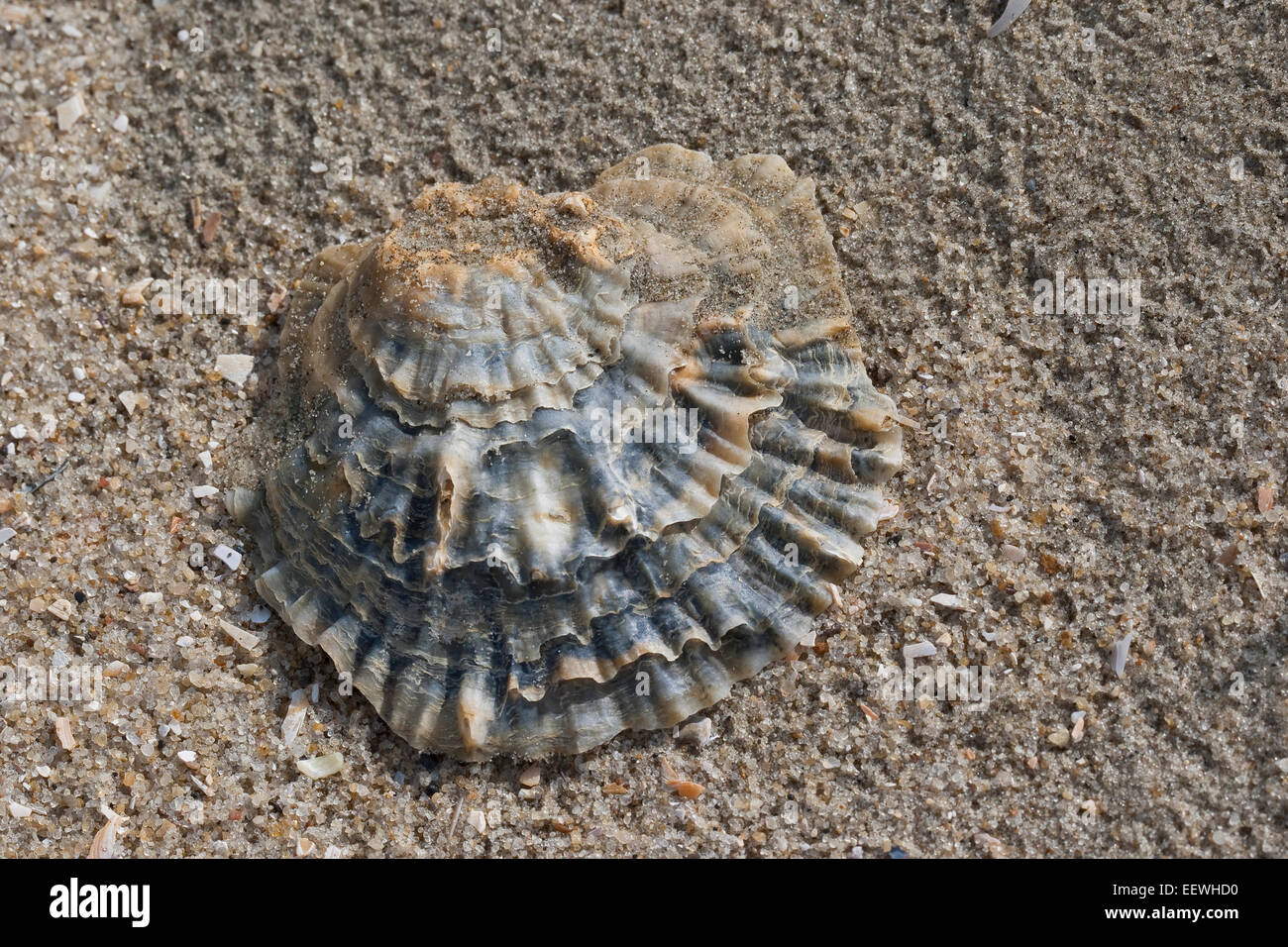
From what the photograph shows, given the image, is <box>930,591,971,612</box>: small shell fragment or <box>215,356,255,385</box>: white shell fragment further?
<box>215,356,255,385</box>: white shell fragment

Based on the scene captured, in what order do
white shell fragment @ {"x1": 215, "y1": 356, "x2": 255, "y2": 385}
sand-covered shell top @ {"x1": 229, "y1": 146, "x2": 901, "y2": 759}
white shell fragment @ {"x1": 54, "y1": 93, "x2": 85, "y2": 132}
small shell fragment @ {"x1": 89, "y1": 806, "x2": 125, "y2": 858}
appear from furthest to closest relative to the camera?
1. white shell fragment @ {"x1": 54, "y1": 93, "x2": 85, "y2": 132}
2. white shell fragment @ {"x1": 215, "y1": 356, "x2": 255, "y2": 385}
3. small shell fragment @ {"x1": 89, "y1": 806, "x2": 125, "y2": 858}
4. sand-covered shell top @ {"x1": 229, "y1": 146, "x2": 901, "y2": 759}

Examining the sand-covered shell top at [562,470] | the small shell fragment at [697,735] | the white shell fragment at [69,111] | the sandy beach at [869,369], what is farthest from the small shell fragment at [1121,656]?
the white shell fragment at [69,111]

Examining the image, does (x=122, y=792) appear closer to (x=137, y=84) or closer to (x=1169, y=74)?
(x=137, y=84)

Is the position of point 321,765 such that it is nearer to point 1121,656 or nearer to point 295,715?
point 295,715

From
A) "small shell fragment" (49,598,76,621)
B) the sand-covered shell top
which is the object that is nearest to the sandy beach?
"small shell fragment" (49,598,76,621)

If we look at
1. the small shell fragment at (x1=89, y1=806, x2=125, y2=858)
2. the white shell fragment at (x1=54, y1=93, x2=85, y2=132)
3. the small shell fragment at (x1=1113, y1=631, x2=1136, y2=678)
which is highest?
the white shell fragment at (x1=54, y1=93, x2=85, y2=132)

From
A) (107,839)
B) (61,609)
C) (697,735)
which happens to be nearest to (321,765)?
(107,839)

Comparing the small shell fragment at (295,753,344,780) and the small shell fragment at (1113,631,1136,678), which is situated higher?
the small shell fragment at (1113,631,1136,678)

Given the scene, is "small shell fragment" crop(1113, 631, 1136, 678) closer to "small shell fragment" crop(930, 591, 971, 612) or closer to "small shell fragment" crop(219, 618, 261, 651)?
"small shell fragment" crop(930, 591, 971, 612)
